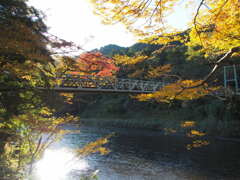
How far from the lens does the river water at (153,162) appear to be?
21.5 feet

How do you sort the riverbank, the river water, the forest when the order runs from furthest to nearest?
the riverbank, the river water, the forest

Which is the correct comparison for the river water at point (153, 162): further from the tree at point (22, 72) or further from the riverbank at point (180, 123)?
the tree at point (22, 72)

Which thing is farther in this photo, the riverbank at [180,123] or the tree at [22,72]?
the riverbank at [180,123]

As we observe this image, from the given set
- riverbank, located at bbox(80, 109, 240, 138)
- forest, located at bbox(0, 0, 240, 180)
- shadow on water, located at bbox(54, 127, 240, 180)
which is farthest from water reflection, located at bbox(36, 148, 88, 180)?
riverbank, located at bbox(80, 109, 240, 138)

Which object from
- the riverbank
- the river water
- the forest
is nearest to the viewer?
the forest

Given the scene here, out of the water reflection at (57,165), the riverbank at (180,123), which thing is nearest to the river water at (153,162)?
the water reflection at (57,165)

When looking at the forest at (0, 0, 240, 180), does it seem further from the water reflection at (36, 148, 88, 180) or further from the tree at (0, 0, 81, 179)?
the water reflection at (36, 148, 88, 180)

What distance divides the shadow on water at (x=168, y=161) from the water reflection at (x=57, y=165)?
0.66 metres

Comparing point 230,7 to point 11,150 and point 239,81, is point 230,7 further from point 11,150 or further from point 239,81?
Result: point 239,81

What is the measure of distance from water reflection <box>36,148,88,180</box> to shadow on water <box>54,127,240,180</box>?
25.8 inches

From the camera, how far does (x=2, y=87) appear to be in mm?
3230

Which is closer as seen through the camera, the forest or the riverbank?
the forest

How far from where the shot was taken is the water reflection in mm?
→ 6559

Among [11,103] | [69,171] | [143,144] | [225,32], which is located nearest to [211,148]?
[143,144]
